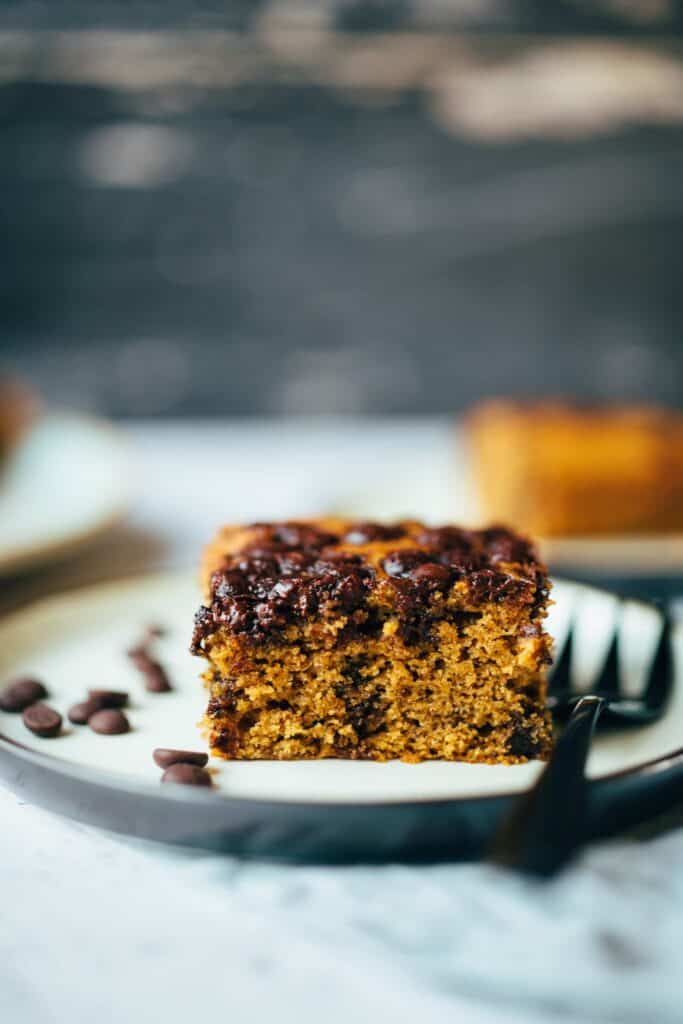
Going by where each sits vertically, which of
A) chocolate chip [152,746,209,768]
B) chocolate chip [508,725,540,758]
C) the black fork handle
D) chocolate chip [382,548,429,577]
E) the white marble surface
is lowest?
the white marble surface

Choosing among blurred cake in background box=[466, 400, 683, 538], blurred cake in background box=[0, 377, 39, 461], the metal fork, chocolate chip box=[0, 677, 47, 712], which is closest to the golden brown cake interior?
the metal fork

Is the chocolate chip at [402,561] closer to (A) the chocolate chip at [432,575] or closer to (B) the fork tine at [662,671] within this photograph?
(A) the chocolate chip at [432,575]

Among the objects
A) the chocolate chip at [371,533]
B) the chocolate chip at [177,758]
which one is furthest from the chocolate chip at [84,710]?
the chocolate chip at [371,533]

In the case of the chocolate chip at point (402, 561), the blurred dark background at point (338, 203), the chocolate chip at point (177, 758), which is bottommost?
the chocolate chip at point (177, 758)

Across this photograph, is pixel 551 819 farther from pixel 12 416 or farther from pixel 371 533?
pixel 12 416

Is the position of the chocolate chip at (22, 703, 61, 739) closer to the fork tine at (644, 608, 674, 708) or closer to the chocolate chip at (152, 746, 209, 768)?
the chocolate chip at (152, 746, 209, 768)

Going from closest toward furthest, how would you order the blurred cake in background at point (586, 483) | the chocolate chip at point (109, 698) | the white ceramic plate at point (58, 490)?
the chocolate chip at point (109, 698) → the white ceramic plate at point (58, 490) → the blurred cake in background at point (586, 483)

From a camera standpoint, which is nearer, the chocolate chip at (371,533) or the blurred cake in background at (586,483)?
the chocolate chip at (371,533)
